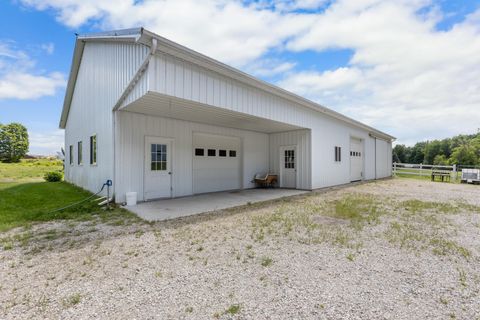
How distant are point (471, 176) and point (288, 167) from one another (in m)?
11.9

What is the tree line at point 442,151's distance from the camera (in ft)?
116

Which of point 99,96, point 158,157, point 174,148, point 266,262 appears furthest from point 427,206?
point 99,96

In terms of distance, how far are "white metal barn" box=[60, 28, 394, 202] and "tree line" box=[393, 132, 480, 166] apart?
34564mm

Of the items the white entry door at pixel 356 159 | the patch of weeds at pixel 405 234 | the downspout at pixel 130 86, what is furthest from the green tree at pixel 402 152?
the downspout at pixel 130 86

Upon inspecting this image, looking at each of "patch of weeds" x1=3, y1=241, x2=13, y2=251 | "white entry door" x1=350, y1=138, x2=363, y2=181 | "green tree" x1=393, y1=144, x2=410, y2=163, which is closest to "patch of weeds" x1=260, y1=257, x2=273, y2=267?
"patch of weeds" x1=3, y1=241, x2=13, y2=251

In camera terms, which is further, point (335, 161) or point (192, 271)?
point (335, 161)

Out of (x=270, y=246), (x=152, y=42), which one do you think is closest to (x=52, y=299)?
(x=270, y=246)

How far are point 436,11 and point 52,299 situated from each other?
11874mm

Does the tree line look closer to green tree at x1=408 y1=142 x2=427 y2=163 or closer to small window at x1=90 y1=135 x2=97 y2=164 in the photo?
green tree at x1=408 y1=142 x2=427 y2=163

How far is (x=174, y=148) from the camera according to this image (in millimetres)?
8242

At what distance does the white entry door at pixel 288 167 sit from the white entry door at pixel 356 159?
16.0ft

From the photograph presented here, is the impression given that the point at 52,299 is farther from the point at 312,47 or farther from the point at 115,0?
the point at 312,47

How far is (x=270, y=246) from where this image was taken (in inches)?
149

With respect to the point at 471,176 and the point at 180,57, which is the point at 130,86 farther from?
the point at 471,176
